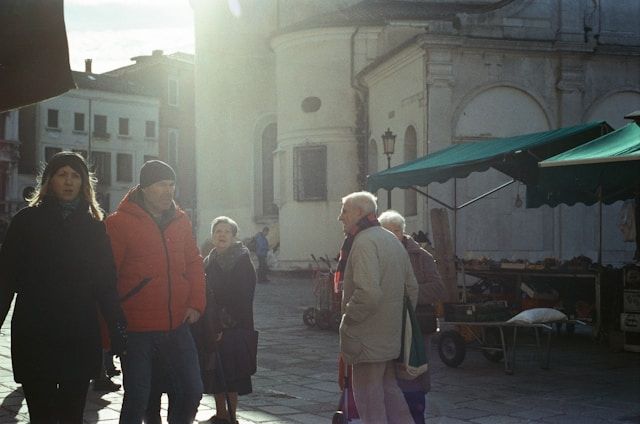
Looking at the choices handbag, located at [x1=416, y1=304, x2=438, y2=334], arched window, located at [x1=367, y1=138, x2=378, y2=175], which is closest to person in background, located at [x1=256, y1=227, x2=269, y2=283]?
arched window, located at [x1=367, y1=138, x2=378, y2=175]

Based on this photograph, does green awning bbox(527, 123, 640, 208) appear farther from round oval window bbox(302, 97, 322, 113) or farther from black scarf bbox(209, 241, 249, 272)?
round oval window bbox(302, 97, 322, 113)

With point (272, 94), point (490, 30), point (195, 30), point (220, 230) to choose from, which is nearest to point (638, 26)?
point (490, 30)

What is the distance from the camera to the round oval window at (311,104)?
30.8m

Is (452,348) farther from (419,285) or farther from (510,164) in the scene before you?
(419,285)

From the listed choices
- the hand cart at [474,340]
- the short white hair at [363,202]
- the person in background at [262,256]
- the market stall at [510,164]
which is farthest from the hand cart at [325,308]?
the person in background at [262,256]

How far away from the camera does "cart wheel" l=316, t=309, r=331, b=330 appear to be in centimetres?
1519

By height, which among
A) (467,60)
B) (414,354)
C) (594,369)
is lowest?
(594,369)

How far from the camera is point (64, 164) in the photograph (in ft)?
16.5

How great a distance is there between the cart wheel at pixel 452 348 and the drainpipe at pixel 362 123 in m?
18.5

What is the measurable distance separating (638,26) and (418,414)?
21210 mm

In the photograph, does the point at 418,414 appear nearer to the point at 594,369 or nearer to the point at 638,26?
the point at 594,369

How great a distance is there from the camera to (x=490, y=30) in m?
23.1

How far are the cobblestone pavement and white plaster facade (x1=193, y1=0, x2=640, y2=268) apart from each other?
5826 millimetres

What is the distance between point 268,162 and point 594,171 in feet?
83.3
